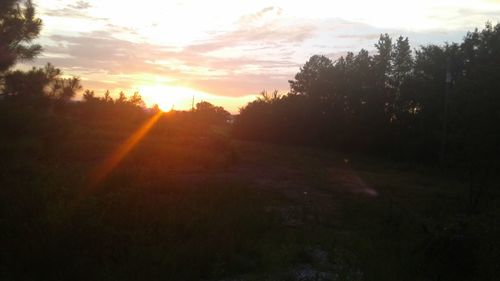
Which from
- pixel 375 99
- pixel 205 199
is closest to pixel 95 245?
pixel 205 199

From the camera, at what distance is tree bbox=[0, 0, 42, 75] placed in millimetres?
16656

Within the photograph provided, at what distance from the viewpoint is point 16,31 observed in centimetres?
1698

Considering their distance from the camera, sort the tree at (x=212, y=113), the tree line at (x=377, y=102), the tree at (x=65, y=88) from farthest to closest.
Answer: the tree at (x=212, y=113) < the tree line at (x=377, y=102) < the tree at (x=65, y=88)

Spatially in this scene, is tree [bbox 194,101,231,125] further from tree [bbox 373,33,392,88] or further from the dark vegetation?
the dark vegetation

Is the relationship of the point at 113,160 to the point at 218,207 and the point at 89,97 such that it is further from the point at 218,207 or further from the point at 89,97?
the point at 89,97

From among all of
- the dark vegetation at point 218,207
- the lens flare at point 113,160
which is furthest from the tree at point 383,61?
the lens flare at point 113,160

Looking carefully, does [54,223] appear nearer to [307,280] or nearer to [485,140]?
[307,280]

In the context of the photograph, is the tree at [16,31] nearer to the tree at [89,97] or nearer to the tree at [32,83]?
the tree at [32,83]

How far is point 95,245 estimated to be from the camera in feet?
28.0

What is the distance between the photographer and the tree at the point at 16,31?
1666 centimetres

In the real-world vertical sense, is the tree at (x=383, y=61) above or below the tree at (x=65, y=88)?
above

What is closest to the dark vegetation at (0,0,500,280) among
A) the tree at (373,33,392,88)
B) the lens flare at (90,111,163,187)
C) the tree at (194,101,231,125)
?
the lens flare at (90,111,163,187)

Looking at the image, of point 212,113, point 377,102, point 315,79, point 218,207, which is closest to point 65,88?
point 218,207

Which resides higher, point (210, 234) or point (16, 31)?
point (16, 31)
